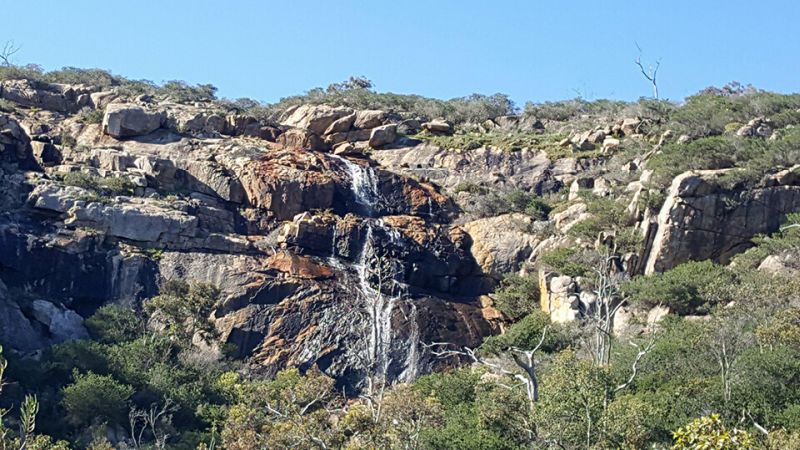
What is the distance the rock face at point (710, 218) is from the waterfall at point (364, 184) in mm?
Result: 12321

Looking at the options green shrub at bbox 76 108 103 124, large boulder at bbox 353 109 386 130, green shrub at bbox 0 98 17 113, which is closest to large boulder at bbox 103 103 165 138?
green shrub at bbox 76 108 103 124

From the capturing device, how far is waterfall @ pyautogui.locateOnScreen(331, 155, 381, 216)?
5038 centimetres

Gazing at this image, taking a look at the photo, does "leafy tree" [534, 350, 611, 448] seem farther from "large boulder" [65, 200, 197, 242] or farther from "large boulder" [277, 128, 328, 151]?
"large boulder" [277, 128, 328, 151]

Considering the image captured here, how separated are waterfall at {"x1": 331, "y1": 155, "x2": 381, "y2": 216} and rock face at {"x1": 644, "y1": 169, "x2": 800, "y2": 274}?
40.4ft

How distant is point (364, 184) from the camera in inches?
2015

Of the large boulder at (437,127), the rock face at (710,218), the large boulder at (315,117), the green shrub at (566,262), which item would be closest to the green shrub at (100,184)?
the large boulder at (315,117)

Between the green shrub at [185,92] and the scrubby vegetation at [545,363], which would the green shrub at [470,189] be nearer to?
the scrubby vegetation at [545,363]

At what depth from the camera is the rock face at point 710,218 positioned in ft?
145

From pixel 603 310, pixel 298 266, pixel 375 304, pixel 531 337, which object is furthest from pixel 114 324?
pixel 603 310

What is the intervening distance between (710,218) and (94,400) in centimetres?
2352

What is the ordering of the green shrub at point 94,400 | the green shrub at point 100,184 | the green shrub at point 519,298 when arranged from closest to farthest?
the green shrub at point 94,400, the green shrub at point 519,298, the green shrub at point 100,184

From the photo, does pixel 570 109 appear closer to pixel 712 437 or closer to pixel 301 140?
pixel 301 140

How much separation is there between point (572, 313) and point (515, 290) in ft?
12.1

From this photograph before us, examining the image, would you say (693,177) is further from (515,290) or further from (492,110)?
(492,110)
